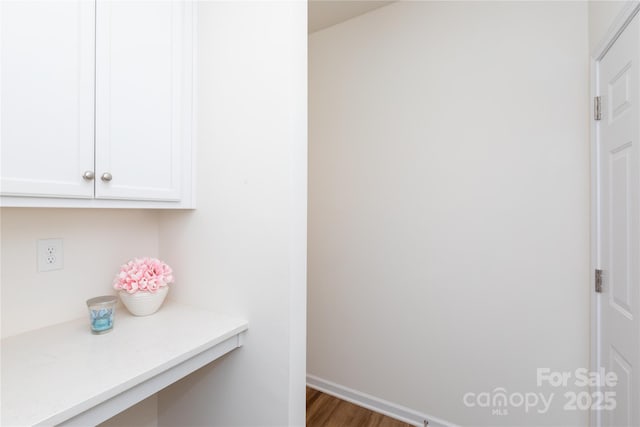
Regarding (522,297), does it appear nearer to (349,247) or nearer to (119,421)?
(349,247)

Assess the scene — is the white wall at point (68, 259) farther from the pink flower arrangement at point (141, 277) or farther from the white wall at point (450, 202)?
the white wall at point (450, 202)

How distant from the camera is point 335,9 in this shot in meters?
1.95

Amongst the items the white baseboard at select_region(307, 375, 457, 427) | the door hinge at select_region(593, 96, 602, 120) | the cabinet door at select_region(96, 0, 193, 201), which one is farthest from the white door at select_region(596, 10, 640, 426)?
the cabinet door at select_region(96, 0, 193, 201)

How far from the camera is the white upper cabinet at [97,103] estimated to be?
2.56ft

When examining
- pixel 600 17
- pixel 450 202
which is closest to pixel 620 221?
pixel 450 202

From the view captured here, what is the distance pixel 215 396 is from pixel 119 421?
45cm

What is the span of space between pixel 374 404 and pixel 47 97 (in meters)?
2.33

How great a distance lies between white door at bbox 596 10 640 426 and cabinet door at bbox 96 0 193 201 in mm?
1749

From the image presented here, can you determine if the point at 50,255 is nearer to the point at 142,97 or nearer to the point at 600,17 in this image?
the point at 142,97

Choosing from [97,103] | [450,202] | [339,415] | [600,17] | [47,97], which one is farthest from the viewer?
[339,415]

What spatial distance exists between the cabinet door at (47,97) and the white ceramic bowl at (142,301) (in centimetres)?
47

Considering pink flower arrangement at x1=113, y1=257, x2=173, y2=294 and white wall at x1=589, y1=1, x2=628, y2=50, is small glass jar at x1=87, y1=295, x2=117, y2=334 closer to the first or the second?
pink flower arrangement at x1=113, y1=257, x2=173, y2=294

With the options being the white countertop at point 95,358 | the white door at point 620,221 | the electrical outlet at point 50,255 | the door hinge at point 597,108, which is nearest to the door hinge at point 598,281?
the white door at point 620,221

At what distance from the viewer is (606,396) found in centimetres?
123
